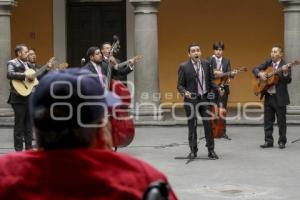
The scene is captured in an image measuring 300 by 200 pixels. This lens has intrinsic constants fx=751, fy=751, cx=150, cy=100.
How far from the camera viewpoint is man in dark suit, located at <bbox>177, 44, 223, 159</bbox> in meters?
11.9

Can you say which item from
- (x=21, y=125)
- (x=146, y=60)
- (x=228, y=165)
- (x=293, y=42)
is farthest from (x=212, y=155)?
(x=293, y=42)

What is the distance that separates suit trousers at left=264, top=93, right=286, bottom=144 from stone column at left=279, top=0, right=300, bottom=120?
3.41 metres

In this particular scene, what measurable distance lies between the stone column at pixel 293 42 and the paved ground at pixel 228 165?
650 millimetres

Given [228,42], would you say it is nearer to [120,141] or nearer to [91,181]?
[120,141]

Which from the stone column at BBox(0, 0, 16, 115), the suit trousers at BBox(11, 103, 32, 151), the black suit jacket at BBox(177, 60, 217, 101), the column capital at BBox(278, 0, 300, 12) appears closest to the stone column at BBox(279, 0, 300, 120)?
the column capital at BBox(278, 0, 300, 12)

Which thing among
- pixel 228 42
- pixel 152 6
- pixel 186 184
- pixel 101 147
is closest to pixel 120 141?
pixel 186 184

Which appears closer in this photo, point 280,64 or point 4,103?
point 280,64

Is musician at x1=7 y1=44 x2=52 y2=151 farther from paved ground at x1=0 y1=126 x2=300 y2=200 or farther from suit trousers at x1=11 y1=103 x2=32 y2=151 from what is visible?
paved ground at x1=0 y1=126 x2=300 y2=200

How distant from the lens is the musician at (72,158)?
7.84 feet

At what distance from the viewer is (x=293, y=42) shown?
16.5m

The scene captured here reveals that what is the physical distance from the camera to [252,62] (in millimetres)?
20281

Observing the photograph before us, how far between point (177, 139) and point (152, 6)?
142 inches

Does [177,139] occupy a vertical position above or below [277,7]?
below

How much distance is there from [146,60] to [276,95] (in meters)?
4.50
